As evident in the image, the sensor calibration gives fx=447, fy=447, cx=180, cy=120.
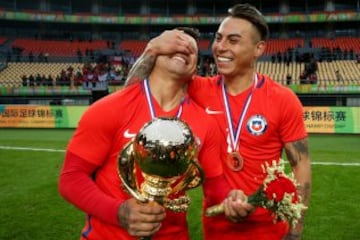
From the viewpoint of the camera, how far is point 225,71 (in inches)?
131

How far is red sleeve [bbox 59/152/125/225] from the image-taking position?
2.15 meters

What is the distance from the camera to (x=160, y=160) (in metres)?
1.92

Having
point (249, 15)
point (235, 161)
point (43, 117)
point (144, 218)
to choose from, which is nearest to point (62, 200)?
point (235, 161)

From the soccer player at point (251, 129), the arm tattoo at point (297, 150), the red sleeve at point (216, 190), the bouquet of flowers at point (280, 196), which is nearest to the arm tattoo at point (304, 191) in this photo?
the soccer player at point (251, 129)

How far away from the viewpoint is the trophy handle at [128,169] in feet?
6.88

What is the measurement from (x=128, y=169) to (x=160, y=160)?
0.87ft

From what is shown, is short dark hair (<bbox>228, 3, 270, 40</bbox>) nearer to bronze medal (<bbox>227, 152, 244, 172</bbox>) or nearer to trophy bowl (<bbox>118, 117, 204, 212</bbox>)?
bronze medal (<bbox>227, 152, 244, 172</bbox>)

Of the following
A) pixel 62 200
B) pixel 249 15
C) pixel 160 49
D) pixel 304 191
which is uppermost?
pixel 249 15

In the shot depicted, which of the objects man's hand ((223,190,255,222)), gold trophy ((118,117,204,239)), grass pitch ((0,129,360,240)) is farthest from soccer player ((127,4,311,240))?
grass pitch ((0,129,360,240))

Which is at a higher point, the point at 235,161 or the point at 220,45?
the point at 220,45

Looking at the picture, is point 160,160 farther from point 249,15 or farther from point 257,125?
point 249,15

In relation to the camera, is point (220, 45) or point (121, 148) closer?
point (121, 148)

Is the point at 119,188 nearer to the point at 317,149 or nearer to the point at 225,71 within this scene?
the point at 225,71

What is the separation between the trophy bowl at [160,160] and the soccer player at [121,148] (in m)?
0.07
